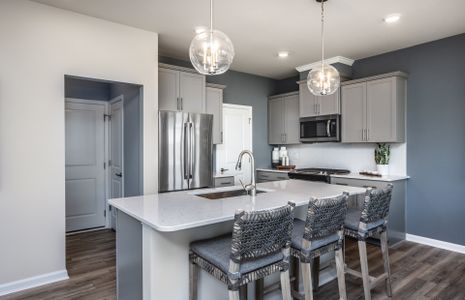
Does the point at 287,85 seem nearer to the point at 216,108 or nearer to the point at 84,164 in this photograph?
the point at 216,108

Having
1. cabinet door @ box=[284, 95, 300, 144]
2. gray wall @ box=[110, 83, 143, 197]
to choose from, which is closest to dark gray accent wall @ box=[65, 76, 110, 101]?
gray wall @ box=[110, 83, 143, 197]

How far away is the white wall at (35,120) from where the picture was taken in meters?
2.74

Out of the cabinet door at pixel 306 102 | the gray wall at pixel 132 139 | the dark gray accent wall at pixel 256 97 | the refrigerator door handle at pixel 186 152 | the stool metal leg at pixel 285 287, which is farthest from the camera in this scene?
the dark gray accent wall at pixel 256 97

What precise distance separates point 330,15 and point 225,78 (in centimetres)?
250

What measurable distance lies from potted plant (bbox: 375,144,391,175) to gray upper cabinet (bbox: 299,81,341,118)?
2.73 feet

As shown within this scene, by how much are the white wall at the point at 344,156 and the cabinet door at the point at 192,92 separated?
2.28 metres

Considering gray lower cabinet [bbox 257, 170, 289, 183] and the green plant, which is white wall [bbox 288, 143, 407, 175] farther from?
gray lower cabinet [bbox 257, 170, 289, 183]

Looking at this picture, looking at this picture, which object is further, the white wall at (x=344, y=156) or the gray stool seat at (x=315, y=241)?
the white wall at (x=344, y=156)

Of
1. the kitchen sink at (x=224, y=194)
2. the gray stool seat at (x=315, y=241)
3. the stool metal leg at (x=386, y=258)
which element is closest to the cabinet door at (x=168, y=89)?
the kitchen sink at (x=224, y=194)

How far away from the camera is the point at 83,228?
15.4ft

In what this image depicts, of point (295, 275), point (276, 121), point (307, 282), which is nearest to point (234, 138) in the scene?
Answer: point (276, 121)

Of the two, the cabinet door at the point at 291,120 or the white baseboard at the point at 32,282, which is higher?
the cabinet door at the point at 291,120

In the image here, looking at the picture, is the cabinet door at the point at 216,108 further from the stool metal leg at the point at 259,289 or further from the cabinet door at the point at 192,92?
the stool metal leg at the point at 259,289

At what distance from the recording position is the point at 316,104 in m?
4.92
